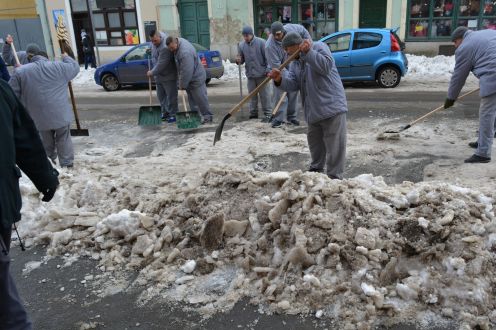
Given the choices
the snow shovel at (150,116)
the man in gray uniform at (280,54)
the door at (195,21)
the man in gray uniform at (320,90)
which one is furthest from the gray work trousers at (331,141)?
the door at (195,21)

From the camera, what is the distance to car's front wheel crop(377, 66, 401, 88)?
1290cm

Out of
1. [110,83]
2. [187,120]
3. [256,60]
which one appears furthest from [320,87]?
[110,83]

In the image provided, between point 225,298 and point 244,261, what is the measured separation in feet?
1.26

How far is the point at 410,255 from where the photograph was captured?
362cm

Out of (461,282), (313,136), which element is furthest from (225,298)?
(313,136)

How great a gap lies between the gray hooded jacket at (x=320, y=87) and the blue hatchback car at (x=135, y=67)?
10050 millimetres

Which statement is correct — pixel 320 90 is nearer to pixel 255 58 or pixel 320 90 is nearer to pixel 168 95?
pixel 255 58

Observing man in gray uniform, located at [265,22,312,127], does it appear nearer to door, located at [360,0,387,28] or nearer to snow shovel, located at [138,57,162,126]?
snow shovel, located at [138,57,162,126]

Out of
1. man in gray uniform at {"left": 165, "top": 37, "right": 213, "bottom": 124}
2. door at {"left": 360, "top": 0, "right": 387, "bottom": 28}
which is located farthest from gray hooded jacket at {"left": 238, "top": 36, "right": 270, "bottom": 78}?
door at {"left": 360, "top": 0, "right": 387, "bottom": 28}

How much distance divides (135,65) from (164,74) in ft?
18.8

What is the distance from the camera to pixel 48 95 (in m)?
6.27

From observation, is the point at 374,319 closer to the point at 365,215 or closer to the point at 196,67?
the point at 365,215

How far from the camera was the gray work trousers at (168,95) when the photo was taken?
996 cm

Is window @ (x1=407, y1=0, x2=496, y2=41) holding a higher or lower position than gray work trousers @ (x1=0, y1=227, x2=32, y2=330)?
higher
